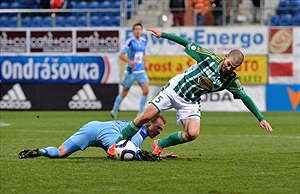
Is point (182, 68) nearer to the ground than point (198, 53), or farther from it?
nearer to the ground

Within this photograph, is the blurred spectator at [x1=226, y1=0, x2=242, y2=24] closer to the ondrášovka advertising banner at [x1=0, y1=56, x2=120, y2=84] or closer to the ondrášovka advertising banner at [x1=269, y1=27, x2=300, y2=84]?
the ondrášovka advertising banner at [x1=269, y1=27, x2=300, y2=84]

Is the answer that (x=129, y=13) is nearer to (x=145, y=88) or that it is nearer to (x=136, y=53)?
(x=136, y=53)

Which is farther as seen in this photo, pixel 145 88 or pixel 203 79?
pixel 145 88

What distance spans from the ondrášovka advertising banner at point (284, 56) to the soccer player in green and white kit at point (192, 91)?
1509 centimetres

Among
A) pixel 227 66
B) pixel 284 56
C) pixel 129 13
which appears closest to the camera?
pixel 227 66

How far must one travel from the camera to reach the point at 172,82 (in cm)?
1171

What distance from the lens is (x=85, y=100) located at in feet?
88.0

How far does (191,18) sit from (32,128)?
1000 centimetres

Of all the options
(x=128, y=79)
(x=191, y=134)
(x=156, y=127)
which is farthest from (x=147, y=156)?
(x=128, y=79)

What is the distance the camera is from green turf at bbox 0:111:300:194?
8.80m

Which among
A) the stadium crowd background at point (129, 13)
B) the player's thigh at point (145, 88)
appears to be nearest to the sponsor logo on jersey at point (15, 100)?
the stadium crowd background at point (129, 13)

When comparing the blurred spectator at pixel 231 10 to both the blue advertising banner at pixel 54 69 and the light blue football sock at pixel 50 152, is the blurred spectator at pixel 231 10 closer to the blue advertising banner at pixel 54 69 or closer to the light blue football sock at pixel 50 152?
the blue advertising banner at pixel 54 69

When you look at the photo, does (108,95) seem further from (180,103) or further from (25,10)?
(180,103)

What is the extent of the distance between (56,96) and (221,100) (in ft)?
18.3
